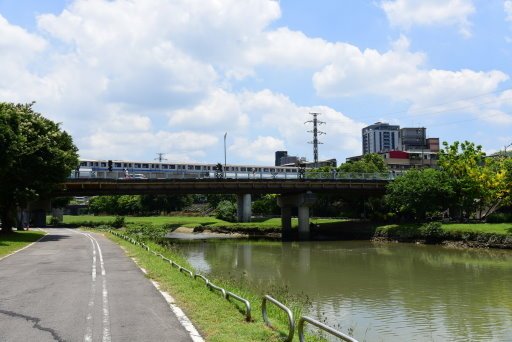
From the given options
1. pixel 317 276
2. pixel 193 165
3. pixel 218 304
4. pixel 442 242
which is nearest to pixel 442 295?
pixel 317 276

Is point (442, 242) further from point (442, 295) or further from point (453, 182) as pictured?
point (442, 295)

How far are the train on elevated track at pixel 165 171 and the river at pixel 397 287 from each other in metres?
22.9

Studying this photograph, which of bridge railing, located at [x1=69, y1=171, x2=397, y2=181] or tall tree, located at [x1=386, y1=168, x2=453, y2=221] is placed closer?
tall tree, located at [x1=386, y1=168, x2=453, y2=221]

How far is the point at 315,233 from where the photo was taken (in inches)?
3167

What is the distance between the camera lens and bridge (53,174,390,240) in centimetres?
6694

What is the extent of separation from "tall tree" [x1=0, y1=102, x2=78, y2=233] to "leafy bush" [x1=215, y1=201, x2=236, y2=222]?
56728 millimetres

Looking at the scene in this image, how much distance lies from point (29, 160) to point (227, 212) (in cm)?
6438

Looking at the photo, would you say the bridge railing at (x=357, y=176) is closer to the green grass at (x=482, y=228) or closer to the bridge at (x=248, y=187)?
the bridge at (x=248, y=187)

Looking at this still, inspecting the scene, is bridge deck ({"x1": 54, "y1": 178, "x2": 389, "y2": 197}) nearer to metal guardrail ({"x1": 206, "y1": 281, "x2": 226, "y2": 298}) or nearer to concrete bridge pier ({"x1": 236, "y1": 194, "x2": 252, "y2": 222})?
concrete bridge pier ({"x1": 236, "y1": 194, "x2": 252, "y2": 222})

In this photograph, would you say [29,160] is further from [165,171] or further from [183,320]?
[165,171]

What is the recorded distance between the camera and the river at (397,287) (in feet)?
57.8

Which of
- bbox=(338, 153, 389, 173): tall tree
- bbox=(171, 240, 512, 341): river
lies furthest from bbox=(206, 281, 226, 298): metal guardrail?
bbox=(338, 153, 389, 173): tall tree

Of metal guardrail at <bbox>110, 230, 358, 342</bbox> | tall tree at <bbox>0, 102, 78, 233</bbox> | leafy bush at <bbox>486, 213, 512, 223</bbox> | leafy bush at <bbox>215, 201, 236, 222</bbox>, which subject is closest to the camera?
metal guardrail at <bbox>110, 230, 358, 342</bbox>

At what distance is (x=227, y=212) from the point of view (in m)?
110
